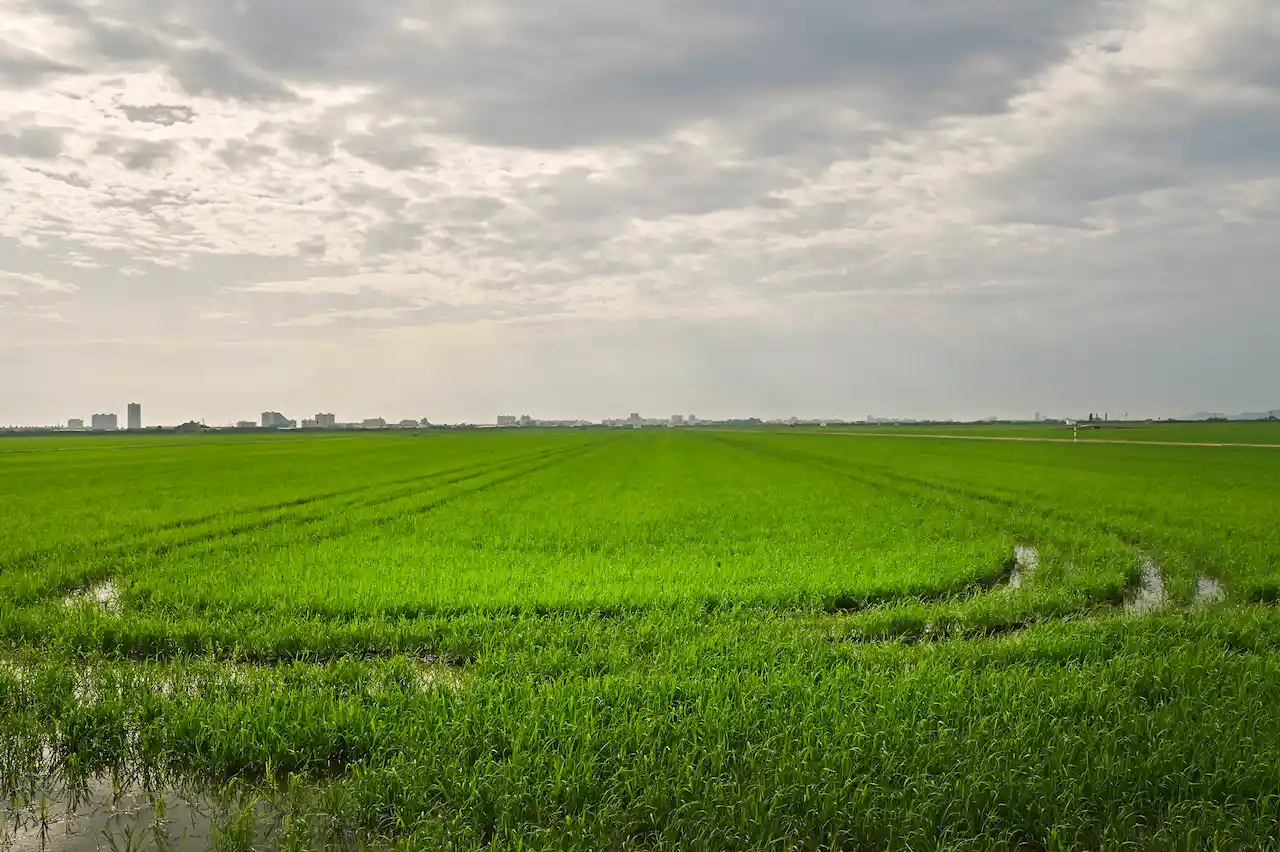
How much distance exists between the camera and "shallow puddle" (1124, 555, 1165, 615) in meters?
10.4

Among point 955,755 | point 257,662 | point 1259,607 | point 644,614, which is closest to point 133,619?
point 257,662

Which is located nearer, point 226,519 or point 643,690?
point 643,690

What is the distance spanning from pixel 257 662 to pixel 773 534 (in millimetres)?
11185

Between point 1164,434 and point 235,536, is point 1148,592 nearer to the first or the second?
point 235,536

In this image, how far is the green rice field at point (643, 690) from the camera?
15.2ft

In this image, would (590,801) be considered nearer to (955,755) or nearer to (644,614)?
(955,755)

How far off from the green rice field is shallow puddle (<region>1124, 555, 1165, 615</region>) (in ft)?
0.32

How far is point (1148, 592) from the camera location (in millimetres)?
11383

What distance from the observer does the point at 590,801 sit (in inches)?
191

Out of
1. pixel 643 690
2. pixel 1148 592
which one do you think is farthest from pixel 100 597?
pixel 1148 592

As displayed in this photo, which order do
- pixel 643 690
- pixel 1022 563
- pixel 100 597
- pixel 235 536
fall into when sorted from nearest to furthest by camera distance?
pixel 643 690
pixel 100 597
pixel 1022 563
pixel 235 536

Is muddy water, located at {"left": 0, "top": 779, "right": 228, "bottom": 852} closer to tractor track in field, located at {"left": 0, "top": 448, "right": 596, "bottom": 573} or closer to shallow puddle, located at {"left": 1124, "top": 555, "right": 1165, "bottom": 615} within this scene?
tractor track in field, located at {"left": 0, "top": 448, "right": 596, "bottom": 573}

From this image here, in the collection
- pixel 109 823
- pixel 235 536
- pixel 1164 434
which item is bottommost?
pixel 109 823

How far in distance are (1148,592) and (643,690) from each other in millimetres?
9331
